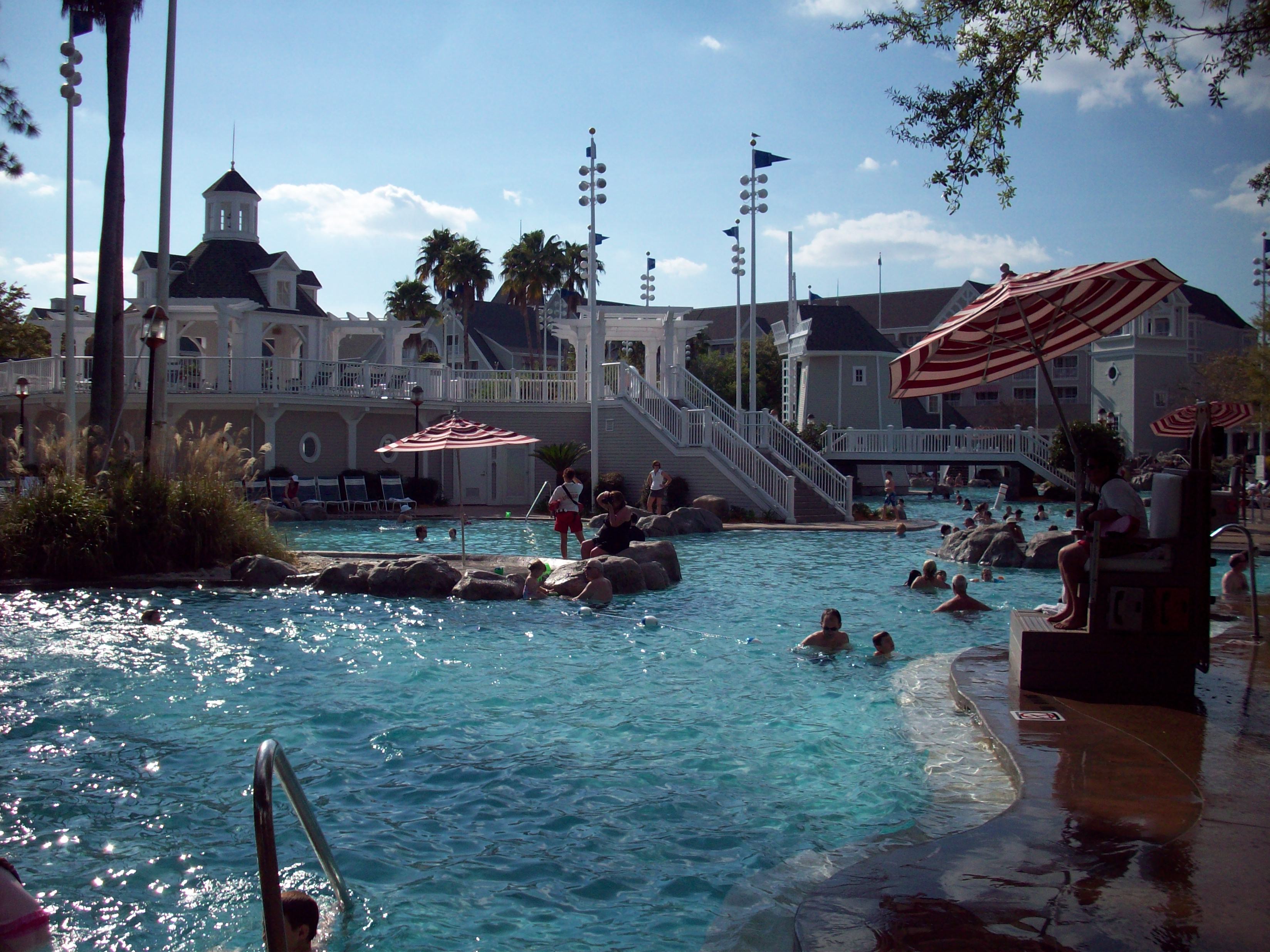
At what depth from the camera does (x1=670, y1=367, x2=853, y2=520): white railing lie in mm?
28500

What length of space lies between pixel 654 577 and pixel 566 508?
11.8 ft

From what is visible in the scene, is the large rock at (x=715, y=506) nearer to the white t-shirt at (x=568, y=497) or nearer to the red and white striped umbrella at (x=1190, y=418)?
the white t-shirt at (x=568, y=497)

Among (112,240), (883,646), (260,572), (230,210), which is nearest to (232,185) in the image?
(230,210)

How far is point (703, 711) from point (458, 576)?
7110mm

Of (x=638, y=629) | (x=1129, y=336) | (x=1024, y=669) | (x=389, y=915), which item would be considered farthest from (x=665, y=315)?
(x=1129, y=336)

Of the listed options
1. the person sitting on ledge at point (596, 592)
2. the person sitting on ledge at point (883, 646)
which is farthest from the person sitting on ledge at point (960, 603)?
the person sitting on ledge at point (596, 592)

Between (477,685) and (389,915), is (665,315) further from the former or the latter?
(389,915)

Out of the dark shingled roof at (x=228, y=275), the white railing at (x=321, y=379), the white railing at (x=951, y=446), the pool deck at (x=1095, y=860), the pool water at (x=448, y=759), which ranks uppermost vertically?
the dark shingled roof at (x=228, y=275)

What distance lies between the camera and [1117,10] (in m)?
8.73

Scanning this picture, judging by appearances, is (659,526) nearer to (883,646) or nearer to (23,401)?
(883,646)

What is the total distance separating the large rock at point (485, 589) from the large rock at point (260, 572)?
2711 millimetres

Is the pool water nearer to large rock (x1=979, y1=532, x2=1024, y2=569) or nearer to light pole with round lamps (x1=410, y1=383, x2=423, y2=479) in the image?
large rock (x1=979, y1=532, x2=1024, y2=569)

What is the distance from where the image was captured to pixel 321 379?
3061cm

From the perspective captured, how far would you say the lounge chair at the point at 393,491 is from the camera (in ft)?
97.8
